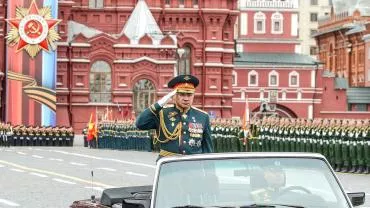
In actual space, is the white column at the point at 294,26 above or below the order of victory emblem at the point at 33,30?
above

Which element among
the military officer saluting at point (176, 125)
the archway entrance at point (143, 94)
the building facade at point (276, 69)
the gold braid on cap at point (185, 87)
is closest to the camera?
the gold braid on cap at point (185, 87)

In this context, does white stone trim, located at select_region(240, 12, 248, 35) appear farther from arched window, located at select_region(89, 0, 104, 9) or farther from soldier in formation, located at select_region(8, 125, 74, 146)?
soldier in formation, located at select_region(8, 125, 74, 146)

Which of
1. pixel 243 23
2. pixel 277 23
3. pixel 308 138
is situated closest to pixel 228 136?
pixel 308 138

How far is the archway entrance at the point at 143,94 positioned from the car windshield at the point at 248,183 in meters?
63.2

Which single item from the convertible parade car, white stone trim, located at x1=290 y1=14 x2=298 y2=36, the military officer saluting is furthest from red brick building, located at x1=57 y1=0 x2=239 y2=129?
the convertible parade car

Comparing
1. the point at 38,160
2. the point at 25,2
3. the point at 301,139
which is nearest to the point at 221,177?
the point at 301,139

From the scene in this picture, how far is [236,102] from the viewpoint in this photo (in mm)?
88750

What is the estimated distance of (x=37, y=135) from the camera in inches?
2267

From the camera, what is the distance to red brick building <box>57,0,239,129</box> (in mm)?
A: 70812

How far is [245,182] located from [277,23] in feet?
296

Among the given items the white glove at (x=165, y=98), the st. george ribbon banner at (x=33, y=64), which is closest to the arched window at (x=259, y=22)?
the st. george ribbon banner at (x=33, y=64)

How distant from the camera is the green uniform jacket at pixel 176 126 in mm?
10711

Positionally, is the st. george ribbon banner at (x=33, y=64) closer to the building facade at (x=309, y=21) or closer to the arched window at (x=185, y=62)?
the arched window at (x=185, y=62)

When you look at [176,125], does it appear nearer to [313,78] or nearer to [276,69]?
[313,78]
